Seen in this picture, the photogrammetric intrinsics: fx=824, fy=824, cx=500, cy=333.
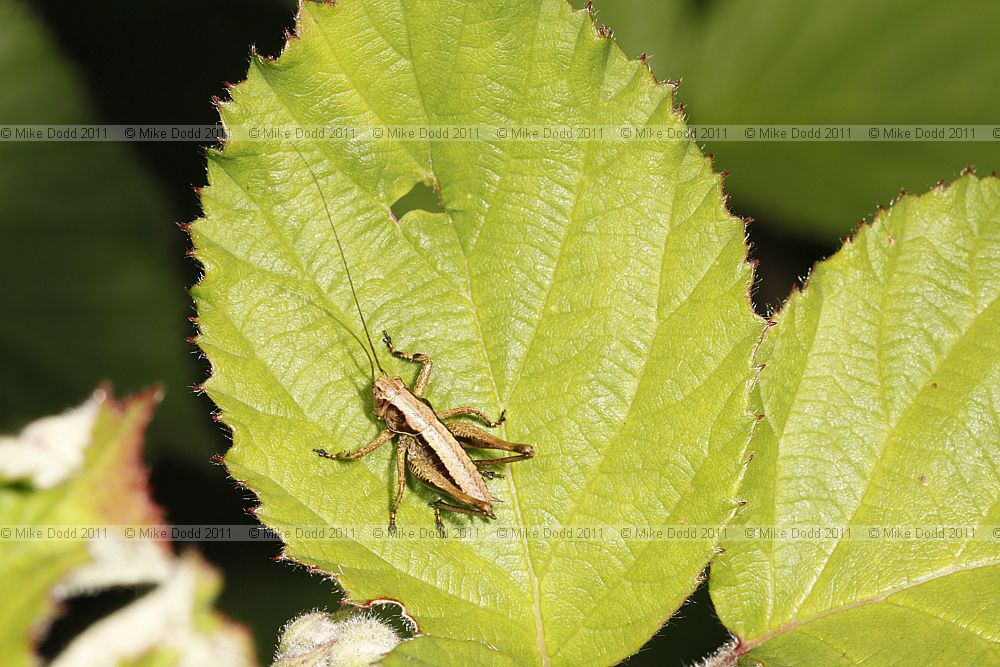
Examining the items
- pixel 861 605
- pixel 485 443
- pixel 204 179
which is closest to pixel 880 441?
pixel 861 605

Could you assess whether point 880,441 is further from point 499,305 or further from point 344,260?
point 344,260

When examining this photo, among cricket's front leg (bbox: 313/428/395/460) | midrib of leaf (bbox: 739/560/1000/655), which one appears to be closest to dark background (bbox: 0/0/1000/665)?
midrib of leaf (bbox: 739/560/1000/655)

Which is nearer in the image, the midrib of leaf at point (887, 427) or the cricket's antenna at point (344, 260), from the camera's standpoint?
the cricket's antenna at point (344, 260)

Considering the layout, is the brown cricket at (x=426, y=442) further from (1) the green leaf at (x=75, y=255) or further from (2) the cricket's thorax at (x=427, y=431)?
(1) the green leaf at (x=75, y=255)

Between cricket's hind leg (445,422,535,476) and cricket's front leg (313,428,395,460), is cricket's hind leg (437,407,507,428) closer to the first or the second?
cricket's hind leg (445,422,535,476)

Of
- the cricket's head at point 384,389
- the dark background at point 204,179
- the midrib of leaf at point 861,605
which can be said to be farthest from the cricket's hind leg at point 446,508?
the dark background at point 204,179

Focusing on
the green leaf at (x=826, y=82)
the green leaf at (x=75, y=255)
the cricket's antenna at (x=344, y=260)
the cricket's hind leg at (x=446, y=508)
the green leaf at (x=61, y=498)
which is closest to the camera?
the green leaf at (x=61, y=498)

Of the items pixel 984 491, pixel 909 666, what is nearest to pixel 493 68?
pixel 984 491
